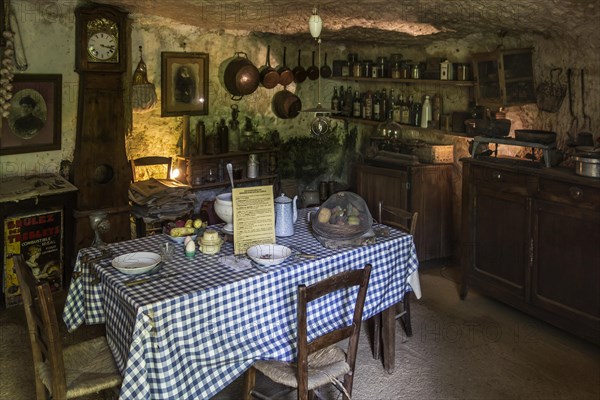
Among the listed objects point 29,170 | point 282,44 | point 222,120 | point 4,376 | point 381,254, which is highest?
point 282,44

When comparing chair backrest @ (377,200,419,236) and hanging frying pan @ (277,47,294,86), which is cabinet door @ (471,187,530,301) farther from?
hanging frying pan @ (277,47,294,86)

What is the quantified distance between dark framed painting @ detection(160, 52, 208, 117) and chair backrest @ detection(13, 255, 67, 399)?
11.0ft

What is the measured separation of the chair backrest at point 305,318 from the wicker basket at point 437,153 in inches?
133

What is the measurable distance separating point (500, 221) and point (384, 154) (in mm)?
1853

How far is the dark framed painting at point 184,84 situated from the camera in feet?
19.2

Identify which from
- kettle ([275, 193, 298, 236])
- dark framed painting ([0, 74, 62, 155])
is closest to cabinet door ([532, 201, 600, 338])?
kettle ([275, 193, 298, 236])

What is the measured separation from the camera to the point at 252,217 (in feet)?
11.1

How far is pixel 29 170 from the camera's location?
5.08m

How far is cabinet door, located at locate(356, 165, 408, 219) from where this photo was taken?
228 inches

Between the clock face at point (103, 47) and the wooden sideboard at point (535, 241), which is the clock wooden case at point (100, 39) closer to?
the clock face at point (103, 47)

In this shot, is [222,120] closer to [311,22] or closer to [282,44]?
[282,44]

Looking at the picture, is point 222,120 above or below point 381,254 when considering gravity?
above

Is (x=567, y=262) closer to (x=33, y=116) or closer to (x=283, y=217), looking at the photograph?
(x=283, y=217)

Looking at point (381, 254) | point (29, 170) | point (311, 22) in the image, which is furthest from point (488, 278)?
point (29, 170)
